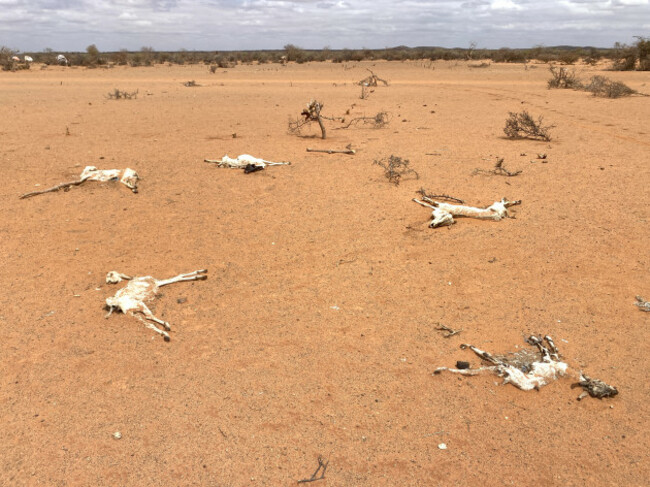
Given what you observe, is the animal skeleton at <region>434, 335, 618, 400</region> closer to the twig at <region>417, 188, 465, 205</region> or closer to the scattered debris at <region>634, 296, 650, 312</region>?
the scattered debris at <region>634, 296, 650, 312</region>

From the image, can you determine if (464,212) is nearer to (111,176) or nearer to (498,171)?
(498,171)

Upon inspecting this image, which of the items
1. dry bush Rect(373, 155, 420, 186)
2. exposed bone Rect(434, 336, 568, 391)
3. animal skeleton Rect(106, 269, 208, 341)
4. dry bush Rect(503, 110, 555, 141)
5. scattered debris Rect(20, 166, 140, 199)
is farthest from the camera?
dry bush Rect(503, 110, 555, 141)

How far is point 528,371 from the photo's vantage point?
10.5 ft

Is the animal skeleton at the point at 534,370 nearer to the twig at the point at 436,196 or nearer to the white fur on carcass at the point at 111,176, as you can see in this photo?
the twig at the point at 436,196

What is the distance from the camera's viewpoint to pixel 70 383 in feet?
10.5

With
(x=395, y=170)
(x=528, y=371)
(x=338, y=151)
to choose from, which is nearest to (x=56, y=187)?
(x=338, y=151)

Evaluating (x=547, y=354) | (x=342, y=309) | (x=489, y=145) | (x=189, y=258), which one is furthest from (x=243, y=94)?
(x=547, y=354)

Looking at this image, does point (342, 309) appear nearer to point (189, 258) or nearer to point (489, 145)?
point (189, 258)

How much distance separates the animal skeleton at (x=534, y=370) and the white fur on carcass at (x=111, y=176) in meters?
5.28

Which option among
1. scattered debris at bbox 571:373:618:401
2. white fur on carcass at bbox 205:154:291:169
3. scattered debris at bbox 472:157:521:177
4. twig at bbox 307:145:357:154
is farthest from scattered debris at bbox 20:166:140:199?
scattered debris at bbox 571:373:618:401

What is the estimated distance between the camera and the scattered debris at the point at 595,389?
299 cm

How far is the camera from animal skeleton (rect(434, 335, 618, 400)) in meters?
3.04

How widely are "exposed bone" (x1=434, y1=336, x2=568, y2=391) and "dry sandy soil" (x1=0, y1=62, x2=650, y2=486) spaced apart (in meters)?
0.07

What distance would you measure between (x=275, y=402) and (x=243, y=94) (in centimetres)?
1657
